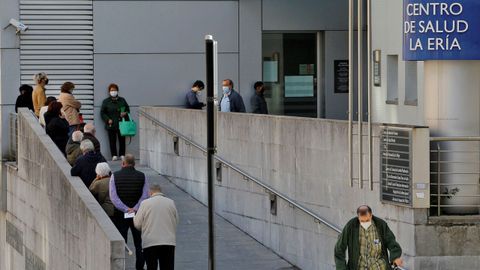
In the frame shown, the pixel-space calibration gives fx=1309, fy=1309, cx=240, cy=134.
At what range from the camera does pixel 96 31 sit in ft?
90.3

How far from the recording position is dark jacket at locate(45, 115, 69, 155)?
858 inches

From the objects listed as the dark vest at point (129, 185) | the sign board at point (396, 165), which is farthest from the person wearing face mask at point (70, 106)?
the sign board at point (396, 165)

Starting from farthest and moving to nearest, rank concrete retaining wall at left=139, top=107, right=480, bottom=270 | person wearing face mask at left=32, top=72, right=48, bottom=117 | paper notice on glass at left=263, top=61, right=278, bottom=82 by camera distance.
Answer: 1. paper notice on glass at left=263, top=61, right=278, bottom=82
2. person wearing face mask at left=32, top=72, right=48, bottom=117
3. concrete retaining wall at left=139, top=107, right=480, bottom=270

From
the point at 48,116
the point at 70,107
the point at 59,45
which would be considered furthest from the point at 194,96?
the point at 48,116

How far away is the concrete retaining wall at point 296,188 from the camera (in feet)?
49.8

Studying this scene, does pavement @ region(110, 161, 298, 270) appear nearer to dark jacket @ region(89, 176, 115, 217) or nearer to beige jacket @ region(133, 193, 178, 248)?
dark jacket @ region(89, 176, 115, 217)

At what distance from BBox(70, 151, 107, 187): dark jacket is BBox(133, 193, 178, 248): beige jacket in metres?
2.44

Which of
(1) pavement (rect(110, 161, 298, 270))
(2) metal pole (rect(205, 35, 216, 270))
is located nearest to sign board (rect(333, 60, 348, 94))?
(1) pavement (rect(110, 161, 298, 270))

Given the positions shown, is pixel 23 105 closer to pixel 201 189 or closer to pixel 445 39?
pixel 201 189

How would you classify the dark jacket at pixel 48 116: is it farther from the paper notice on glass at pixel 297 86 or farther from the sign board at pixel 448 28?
the paper notice on glass at pixel 297 86

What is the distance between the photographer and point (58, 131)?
2181 cm

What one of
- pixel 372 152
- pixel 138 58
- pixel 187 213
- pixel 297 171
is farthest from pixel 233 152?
pixel 138 58

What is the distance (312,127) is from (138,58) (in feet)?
34.3

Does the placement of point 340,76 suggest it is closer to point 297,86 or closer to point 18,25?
point 297,86
